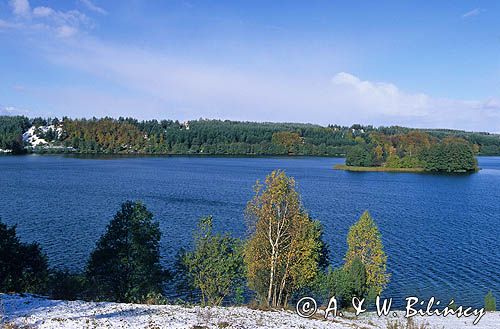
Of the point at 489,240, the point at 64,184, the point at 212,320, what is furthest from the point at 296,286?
the point at 64,184

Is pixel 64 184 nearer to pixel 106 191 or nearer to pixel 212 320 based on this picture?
pixel 106 191

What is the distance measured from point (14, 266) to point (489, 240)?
114 ft

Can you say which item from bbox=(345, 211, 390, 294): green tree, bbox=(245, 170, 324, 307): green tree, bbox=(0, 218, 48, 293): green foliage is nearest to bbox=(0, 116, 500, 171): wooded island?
bbox=(345, 211, 390, 294): green tree

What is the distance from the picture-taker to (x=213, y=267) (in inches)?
892

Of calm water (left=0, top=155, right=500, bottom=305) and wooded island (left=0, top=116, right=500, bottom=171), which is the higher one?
wooded island (left=0, top=116, right=500, bottom=171)

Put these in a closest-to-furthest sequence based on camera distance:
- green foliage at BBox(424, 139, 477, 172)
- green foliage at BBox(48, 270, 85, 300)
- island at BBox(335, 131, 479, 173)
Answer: green foliage at BBox(48, 270, 85, 300), green foliage at BBox(424, 139, 477, 172), island at BBox(335, 131, 479, 173)

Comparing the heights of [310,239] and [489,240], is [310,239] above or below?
above

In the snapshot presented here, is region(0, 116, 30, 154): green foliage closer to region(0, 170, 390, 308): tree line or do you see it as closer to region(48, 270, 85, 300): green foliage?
region(0, 170, 390, 308): tree line

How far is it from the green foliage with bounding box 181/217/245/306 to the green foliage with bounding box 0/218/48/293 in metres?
6.57

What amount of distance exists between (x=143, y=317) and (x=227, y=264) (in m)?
9.93

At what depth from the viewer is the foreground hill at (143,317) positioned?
1189cm

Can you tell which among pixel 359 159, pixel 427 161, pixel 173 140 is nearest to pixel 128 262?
pixel 359 159

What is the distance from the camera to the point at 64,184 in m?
64.4

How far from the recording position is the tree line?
1930 centimetres
